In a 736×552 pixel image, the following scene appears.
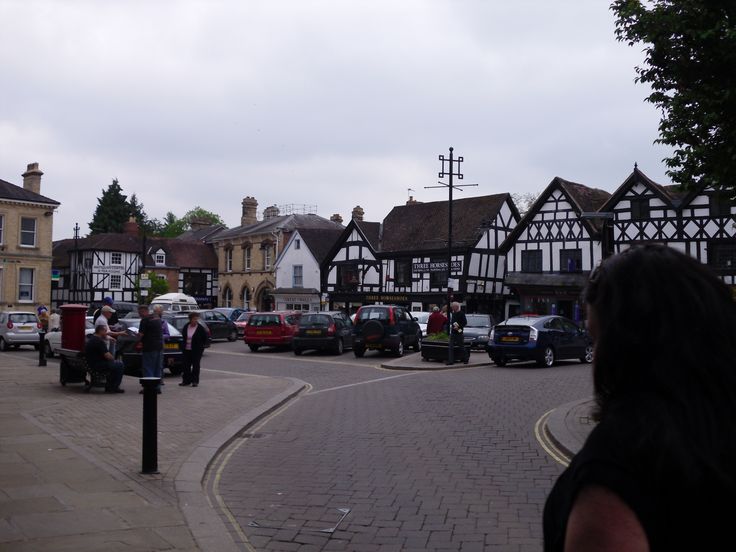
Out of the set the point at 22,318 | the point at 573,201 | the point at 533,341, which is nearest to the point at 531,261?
the point at 573,201

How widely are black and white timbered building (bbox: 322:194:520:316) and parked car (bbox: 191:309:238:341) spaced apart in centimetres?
1380

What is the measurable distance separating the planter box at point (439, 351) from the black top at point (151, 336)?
10263 mm

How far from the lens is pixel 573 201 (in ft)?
134

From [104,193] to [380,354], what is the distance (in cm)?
7712

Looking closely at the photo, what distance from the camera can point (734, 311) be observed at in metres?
1.74

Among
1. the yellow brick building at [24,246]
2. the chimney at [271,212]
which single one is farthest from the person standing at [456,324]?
the chimney at [271,212]

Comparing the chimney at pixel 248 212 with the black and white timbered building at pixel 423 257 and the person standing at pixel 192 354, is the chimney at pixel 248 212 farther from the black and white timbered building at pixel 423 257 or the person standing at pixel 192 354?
the person standing at pixel 192 354

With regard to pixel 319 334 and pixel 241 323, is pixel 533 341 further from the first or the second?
pixel 241 323

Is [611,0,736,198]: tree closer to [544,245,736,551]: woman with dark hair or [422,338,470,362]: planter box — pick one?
[544,245,736,551]: woman with dark hair

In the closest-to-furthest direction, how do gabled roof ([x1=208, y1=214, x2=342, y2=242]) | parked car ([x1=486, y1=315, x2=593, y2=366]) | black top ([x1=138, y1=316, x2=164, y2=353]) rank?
1. black top ([x1=138, y1=316, x2=164, y2=353])
2. parked car ([x1=486, y1=315, x2=593, y2=366])
3. gabled roof ([x1=208, y1=214, x2=342, y2=242])

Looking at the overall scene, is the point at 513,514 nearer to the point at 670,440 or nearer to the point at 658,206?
the point at 670,440

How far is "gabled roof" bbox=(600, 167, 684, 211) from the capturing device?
3719 cm

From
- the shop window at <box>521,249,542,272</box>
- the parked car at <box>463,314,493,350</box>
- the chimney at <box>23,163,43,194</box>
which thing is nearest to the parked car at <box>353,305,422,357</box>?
the parked car at <box>463,314,493,350</box>

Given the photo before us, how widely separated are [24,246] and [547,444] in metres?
40.4
